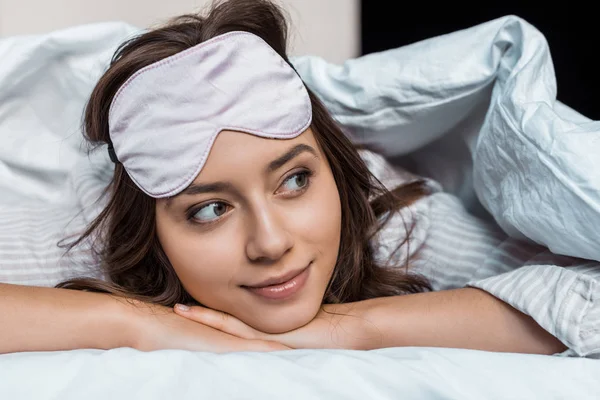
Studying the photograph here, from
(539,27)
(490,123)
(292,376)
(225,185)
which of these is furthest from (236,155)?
(539,27)

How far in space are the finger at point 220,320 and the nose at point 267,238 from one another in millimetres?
104

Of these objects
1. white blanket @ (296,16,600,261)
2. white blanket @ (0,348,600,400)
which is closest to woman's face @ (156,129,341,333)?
white blanket @ (0,348,600,400)

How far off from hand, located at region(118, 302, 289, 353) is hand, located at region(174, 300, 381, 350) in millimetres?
12

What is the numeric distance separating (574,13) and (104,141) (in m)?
0.82

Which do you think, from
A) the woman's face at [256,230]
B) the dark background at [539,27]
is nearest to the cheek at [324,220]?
the woman's face at [256,230]

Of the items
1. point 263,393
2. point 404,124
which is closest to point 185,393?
point 263,393

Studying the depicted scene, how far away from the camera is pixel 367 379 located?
2.16 ft

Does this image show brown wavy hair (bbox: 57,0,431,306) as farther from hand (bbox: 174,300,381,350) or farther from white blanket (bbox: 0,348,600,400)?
white blanket (bbox: 0,348,600,400)

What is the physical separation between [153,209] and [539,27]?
2.59 feet

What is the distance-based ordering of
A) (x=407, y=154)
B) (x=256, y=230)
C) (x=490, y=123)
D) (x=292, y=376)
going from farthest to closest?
(x=407, y=154) < (x=490, y=123) < (x=256, y=230) < (x=292, y=376)

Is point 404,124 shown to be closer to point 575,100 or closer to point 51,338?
point 575,100

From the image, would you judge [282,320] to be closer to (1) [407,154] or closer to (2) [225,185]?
(2) [225,185]

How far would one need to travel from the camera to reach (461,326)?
83cm

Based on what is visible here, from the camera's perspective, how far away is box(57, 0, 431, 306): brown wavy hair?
0.86 metres
